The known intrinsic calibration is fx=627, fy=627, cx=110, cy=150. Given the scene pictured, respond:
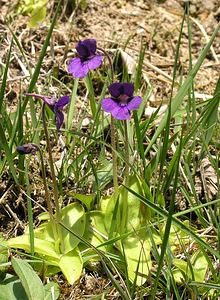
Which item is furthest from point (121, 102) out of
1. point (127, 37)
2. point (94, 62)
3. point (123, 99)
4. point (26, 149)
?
point (127, 37)

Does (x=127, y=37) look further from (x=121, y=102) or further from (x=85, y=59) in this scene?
(x=121, y=102)

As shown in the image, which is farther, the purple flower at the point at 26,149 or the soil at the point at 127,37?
the soil at the point at 127,37

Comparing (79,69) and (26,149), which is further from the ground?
(79,69)

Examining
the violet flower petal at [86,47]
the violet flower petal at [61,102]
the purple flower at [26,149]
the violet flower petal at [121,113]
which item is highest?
the violet flower petal at [86,47]

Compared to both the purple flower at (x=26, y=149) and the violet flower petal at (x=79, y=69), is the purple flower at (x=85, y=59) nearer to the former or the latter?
the violet flower petal at (x=79, y=69)

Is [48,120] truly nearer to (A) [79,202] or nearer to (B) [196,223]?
(A) [79,202]

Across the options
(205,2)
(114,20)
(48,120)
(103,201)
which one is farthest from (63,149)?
(205,2)

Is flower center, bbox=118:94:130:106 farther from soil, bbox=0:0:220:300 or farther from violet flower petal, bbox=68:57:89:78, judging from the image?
soil, bbox=0:0:220:300

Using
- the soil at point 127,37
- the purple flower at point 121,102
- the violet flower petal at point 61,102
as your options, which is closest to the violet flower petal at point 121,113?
the purple flower at point 121,102
